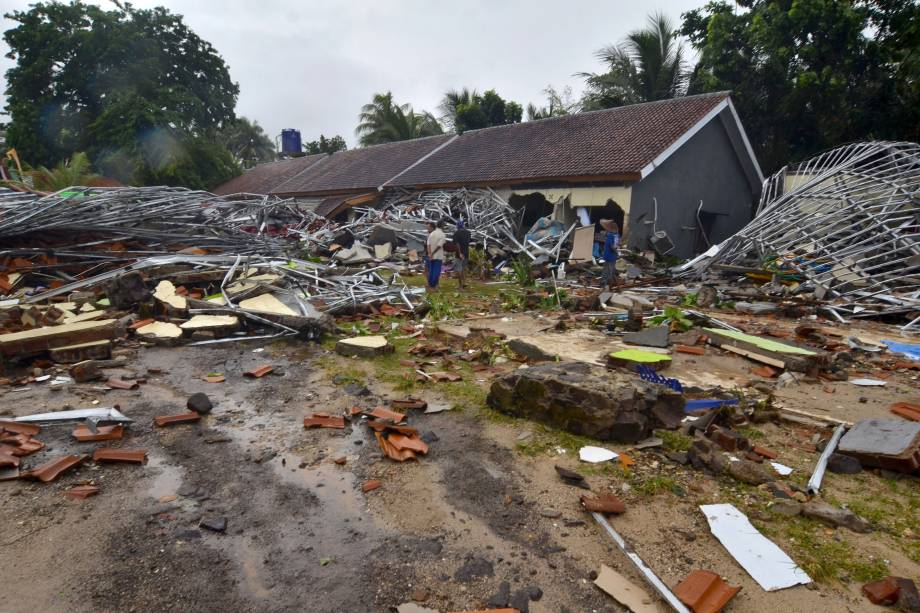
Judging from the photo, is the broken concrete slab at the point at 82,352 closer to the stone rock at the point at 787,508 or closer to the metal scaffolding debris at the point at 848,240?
the stone rock at the point at 787,508

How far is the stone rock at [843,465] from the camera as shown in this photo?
11.1 feet

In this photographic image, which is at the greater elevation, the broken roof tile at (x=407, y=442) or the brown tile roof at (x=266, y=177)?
the brown tile roof at (x=266, y=177)

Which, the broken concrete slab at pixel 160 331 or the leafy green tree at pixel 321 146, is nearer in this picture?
the broken concrete slab at pixel 160 331

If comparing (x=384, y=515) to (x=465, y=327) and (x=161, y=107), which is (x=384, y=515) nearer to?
Result: (x=465, y=327)

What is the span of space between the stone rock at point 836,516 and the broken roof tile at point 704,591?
2.88 ft

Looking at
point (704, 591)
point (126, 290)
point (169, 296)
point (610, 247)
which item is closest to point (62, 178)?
point (126, 290)

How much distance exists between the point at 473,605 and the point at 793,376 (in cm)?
462

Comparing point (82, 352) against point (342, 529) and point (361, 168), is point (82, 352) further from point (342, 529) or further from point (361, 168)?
point (361, 168)

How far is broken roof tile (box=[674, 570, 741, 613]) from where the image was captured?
2.21 metres

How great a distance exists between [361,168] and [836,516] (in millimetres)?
24097

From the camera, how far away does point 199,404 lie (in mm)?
4184

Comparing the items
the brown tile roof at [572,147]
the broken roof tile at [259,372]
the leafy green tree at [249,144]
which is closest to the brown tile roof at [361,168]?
the brown tile roof at [572,147]

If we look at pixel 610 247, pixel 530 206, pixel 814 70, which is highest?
pixel 814 70

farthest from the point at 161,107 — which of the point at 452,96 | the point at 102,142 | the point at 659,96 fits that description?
the point at 659,96
